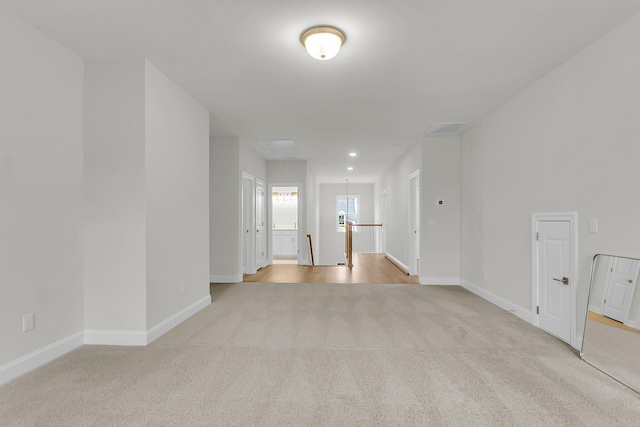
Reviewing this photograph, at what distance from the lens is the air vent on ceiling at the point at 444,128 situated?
5125mm

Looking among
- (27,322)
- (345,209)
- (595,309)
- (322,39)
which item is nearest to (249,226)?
(27,322)

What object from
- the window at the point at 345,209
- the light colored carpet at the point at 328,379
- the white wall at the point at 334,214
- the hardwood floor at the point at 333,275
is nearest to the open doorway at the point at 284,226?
the white wall at the point at 334,214

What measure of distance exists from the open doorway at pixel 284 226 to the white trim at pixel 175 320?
5760 millimetres

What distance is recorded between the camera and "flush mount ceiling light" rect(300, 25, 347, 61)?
101 inches

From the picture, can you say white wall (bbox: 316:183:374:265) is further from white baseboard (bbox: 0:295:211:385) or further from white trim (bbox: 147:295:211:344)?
white baseboard (bbox: 0:295:211:385)

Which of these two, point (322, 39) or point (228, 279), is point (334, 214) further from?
point (322, 39)

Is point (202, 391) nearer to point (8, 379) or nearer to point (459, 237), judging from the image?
point (8, 379)

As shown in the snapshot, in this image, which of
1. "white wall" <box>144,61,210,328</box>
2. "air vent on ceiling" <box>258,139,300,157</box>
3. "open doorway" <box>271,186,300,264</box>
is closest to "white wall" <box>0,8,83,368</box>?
"white wall" <box>144,61,210,328</box>

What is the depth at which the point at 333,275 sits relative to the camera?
22.5ft

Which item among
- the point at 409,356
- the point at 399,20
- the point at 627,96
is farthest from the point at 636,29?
the point at 409,356

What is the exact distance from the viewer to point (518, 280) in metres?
4.00

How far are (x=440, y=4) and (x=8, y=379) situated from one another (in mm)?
4106

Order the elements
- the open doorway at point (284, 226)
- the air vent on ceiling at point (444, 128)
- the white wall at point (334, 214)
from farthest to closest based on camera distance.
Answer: the white wall at point (334, 214) < the open doorway at point (284, 226) < the air vent on ceiling at point (444, 128)

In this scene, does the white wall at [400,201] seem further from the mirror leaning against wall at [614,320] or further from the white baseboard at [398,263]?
the mirror leaning against wall at [614,320]
